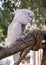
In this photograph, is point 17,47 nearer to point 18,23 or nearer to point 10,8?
point 18,23

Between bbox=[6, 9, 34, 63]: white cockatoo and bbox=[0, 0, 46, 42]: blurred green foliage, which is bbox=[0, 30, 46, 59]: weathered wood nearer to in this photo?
bbox=[6, 9, 34, 63]: white cockatoo

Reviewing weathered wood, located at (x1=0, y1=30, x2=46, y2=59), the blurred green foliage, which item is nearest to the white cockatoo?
weathered wood, located at (x1=0, y1=30, x2=46, y2=59)

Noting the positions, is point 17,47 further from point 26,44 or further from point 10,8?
point 10,8

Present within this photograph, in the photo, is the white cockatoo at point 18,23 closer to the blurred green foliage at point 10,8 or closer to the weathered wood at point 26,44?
the weathered wood at point 26,44

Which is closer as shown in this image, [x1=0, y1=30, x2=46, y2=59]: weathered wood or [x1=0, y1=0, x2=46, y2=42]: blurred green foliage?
[x1=0, y1=30, x2=46, y2=59]: weathered wood

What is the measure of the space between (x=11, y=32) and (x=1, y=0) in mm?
775

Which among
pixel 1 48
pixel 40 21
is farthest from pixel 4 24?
pixel 1 48

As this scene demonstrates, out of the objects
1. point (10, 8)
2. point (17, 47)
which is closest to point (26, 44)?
point (17, 47)

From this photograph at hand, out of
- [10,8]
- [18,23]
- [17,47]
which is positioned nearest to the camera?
[17,47]

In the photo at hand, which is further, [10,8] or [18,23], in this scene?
[10,8]

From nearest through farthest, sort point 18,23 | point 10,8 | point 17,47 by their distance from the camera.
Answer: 1. point 17,47
2. point 18,23
3. point 10,8

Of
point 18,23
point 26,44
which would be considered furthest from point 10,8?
point 26,44

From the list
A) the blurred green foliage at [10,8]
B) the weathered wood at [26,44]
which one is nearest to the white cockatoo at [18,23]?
the weathered wood at [26,44]

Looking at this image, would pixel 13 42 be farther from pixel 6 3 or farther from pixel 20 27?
pixel 6 3
